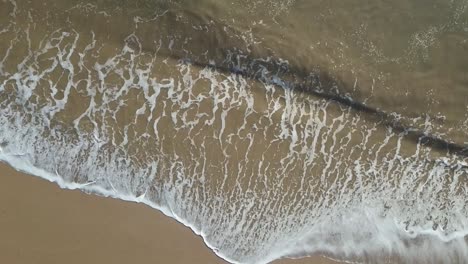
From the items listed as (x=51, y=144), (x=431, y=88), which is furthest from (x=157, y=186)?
(x=431, y=88)

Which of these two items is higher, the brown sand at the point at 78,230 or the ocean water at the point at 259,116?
the ocean water at the point at 259,116

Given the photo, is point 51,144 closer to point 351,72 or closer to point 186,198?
point 186,198

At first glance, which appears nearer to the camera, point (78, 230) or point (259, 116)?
point (78, 230)

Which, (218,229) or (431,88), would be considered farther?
(431,88)

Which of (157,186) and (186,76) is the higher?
(186,76)

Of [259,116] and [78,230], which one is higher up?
[259,116]
